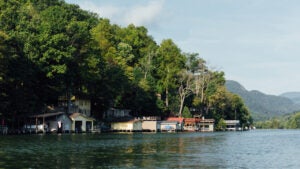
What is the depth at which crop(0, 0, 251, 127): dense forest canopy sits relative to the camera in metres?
80.2

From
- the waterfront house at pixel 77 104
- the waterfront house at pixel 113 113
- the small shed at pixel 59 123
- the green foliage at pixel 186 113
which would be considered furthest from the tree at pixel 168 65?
the small shed at pixel 59 123

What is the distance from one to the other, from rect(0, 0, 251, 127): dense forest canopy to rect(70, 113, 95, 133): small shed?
16.4ft

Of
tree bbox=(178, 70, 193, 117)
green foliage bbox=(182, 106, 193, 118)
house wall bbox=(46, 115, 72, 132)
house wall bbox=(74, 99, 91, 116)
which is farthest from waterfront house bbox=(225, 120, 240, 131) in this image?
house wall bbox=(46, 115, 72, 132)

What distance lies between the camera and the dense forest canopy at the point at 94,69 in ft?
263

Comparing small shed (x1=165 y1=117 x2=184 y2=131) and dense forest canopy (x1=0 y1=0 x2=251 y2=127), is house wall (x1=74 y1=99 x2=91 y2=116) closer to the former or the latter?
dense forest canopy (x1=0 y1=0 x2=251 y2=127)

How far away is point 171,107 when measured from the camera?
134 meters

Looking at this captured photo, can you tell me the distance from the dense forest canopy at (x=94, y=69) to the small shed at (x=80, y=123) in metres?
5.01

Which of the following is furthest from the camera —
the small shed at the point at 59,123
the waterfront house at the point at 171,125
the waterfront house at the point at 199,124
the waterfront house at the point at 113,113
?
the waterfront house at the point at 199,124

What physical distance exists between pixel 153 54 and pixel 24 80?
59785 mm

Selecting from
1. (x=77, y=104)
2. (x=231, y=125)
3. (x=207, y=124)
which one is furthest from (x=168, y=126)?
(x=231, y=125)

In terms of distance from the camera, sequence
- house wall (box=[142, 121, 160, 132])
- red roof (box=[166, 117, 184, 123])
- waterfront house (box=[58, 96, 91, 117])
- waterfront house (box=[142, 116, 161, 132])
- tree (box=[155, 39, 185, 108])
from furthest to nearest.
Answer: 1. tree (box=[155, 39, 185, 108])
2. red roof (box=[166, 117, 184, 123])
3. house wall (box=[142, 121, 160, 132])
4. waterfront house (box=[142, 116, 161, 132])
5. waterfront house (box=[58, 96, 91, 117])

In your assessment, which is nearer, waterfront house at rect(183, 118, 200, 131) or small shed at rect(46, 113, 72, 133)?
small shed at rect(46, 113, 72, 133)

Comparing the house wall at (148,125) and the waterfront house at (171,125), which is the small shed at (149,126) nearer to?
the house wall at (148,125)

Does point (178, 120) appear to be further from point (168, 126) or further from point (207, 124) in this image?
point (207, 124)
